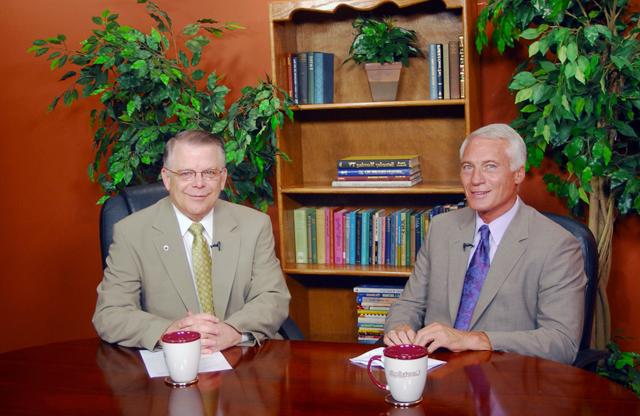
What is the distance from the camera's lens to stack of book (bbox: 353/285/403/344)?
3.82m

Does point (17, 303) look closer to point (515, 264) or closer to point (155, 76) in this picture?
point (155, 76)

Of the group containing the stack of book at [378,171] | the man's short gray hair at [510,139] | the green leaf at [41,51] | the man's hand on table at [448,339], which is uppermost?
the green leaf at [41,51]

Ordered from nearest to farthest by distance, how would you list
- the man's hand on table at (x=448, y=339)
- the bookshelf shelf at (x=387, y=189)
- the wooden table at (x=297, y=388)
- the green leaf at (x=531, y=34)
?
the wooden table at (x=297, y=388), the man's hand on table at (x=448, y=339), the green leaf at (x=531, y=34), the bookshelf shelf at (x=387, y=189)

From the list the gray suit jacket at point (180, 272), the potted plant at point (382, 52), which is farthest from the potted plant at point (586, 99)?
the gray suit jacket at point (180, 272)

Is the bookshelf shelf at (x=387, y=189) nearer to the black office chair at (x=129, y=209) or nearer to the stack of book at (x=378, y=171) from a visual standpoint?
the stack of book at (x=378, y=171)

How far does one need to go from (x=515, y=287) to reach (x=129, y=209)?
128 centimetres

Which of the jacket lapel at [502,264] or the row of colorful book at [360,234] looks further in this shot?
the row of colorful book at [360,234]

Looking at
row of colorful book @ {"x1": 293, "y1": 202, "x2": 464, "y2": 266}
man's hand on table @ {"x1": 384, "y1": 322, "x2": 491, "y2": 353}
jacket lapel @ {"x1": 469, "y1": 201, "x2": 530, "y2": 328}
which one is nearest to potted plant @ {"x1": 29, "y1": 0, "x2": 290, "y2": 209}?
row of colorful book @ {"x1": 293, "y1": 202, "x2": 464, "y2": 266}

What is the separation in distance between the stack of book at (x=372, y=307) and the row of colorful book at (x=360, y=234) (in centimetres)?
12

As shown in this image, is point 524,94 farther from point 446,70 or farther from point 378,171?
point 378,171

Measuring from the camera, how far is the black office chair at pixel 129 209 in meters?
2.67

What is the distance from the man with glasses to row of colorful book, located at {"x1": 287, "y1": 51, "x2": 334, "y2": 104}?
1.21 m

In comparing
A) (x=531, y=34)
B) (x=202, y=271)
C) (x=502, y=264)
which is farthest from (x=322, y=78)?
(x=502, y=264)

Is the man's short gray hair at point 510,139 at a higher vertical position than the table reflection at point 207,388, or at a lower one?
higher
